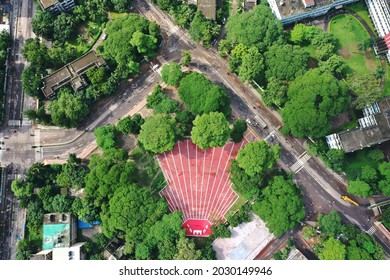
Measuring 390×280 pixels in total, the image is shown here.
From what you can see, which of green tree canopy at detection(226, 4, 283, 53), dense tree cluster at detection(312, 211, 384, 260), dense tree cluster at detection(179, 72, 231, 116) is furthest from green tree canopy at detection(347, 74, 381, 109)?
dense tree cluster at detection(179, 72, 231, 116)

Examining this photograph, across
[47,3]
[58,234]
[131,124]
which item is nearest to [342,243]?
[131,124]

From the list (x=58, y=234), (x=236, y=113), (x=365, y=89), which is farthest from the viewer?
(x=236, y=113)

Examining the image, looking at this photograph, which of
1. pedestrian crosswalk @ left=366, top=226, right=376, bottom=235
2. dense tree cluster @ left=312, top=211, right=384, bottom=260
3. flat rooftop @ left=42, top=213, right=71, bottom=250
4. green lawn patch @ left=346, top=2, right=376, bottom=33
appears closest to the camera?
dense tree cluster @ left=312, top=211, right=384, bottom=260

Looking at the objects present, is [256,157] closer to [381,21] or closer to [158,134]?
[158,134]

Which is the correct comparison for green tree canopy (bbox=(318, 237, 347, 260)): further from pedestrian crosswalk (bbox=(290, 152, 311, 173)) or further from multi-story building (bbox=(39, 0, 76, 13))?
multi-story building (bbox=(39, 0, 76, 13))

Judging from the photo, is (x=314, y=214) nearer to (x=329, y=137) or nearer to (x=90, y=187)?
(x=329, y=137)

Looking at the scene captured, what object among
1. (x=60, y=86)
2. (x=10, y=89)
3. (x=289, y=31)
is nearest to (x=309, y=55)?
(x=289, y=31)

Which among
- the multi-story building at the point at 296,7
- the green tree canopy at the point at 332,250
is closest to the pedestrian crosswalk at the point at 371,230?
the green tree canopy at the point at 332,250
